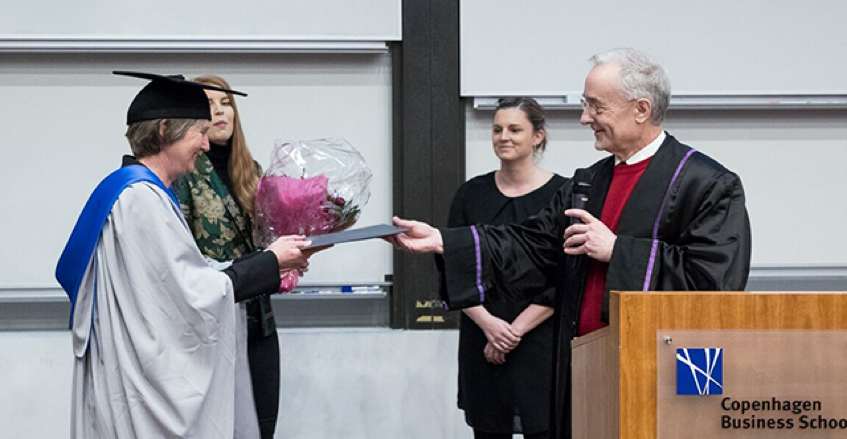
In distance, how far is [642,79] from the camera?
9.46 feet

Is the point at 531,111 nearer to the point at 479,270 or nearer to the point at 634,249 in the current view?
the point at 479,270

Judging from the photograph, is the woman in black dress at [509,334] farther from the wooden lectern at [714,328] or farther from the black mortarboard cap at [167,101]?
the wooden lectern at [714,328]

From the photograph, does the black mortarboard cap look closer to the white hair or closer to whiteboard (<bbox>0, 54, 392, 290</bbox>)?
the white hair

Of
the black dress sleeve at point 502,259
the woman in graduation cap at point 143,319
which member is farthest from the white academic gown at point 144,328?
the black dress sleeve at point 502,259

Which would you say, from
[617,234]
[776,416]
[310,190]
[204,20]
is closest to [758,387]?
[776,416]

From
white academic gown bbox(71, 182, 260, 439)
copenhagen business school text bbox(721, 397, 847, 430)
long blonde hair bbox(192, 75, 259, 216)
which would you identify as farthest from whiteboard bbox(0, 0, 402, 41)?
copenhagen business school text bbox(721, 397, 847, 430)

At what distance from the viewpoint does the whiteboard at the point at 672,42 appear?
5.13 m

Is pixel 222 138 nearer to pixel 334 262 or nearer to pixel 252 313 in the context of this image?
pixel 252 313

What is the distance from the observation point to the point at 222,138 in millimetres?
3885

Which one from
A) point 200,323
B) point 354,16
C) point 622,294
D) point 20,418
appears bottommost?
point 20,418

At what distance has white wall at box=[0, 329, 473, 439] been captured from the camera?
5043mm

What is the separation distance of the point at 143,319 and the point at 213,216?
1084mm

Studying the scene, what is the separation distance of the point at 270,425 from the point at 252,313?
0.45 m

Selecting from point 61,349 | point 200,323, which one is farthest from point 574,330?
point 61,349
